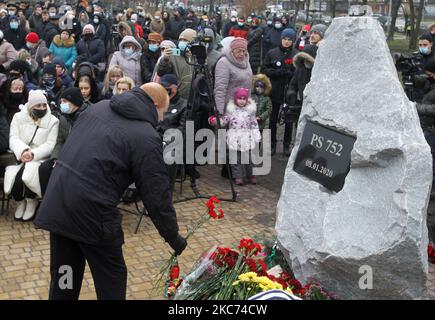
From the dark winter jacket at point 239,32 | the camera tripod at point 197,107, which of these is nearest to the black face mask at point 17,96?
the camera tripod at point 197,107

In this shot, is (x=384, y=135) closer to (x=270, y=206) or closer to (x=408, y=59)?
(x=270, y=206)

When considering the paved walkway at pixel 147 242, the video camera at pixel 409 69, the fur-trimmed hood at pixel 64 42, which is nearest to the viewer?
the paved walkway at pixel 147 242

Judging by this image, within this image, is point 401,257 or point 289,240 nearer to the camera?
point 401,257

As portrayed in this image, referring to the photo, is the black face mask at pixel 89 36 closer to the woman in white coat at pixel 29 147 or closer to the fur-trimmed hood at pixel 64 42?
the fur-trimmed hood at pixel 64 42

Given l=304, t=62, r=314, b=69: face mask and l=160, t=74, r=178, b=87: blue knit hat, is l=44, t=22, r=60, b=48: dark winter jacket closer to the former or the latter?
l=304, t=62, r=314, b=69: face mask

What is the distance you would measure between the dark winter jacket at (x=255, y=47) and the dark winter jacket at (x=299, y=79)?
17.0ft

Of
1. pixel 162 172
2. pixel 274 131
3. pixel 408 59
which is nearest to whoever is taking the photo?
pixel 162 172

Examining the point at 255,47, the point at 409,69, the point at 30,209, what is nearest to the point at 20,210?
the point at 30,209

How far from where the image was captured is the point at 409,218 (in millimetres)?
4070

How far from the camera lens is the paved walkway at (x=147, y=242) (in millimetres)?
5230

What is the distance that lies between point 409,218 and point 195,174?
4.56 m

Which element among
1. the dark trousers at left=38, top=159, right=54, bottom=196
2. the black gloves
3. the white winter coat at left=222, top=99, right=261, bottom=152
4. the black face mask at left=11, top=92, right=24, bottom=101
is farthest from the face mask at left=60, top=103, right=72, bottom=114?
the black gloves
